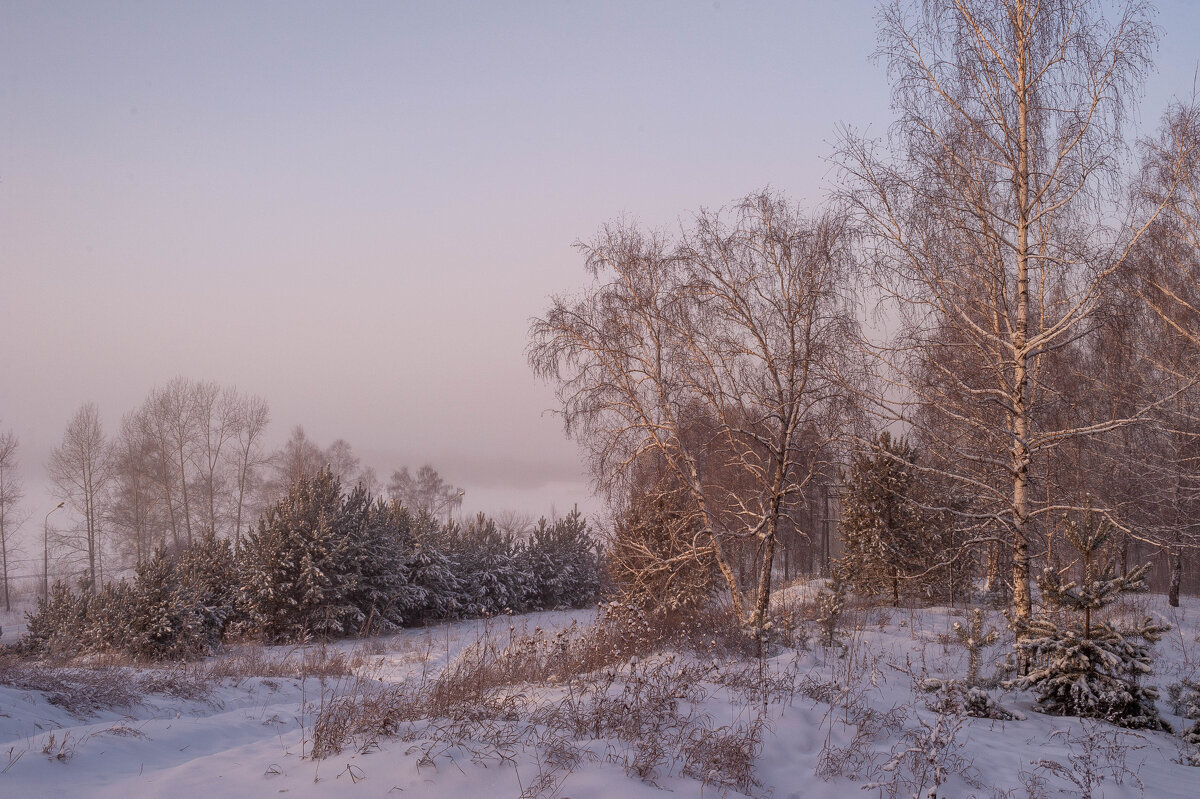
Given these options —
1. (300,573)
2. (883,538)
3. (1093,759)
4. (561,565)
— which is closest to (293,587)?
(300,573)

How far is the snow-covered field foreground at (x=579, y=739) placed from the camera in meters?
3.66

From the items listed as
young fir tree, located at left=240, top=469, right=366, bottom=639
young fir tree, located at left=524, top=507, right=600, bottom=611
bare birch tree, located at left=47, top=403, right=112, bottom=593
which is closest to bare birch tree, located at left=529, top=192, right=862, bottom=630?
young fir tree, located at left=240, top=469, right=366, bottom=639

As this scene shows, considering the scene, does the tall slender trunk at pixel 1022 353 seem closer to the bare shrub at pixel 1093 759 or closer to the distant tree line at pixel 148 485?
the bare shrub at pixel 1093 759

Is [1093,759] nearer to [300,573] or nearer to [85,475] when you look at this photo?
[300,573]

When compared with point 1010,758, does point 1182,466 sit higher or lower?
higher

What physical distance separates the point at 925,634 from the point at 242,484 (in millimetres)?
34975

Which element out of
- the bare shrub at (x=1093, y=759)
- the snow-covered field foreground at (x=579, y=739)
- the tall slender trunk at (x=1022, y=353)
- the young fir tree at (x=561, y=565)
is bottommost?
the young fir tree at (x=561, y=565)

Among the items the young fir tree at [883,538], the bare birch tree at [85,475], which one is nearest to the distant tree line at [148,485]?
the bare birch tree at [85,475]

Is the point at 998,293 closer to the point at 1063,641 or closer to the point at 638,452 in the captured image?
the point at 1063,641

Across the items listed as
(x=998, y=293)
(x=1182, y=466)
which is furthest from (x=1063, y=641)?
(x=1182, y=466)

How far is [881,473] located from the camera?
16328 millimetres

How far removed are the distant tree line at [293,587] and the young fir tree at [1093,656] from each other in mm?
9676

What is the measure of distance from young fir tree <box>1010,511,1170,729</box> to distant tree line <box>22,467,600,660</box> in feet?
31.7

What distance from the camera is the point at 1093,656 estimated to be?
6.37 meters
